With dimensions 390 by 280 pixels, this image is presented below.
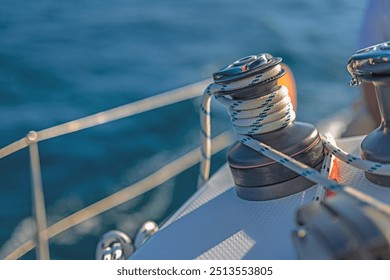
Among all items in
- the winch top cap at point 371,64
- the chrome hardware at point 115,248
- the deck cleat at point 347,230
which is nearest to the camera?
the deck cleat at point 347,230

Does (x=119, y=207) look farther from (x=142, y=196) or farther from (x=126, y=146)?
(x=126, y=146)

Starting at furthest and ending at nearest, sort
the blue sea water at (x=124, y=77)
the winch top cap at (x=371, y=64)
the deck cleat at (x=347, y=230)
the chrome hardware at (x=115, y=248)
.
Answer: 1. the blue sea water at (x=124, y=77)
2. the chrome hardware at (x=115, y=248)
3. the winch top cap at (x=371, y=64)
4. the deck cleat at (x=347, y=230)

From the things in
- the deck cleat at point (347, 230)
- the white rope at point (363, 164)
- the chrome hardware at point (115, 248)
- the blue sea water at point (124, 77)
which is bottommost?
the blue sea water at point (124, 77)

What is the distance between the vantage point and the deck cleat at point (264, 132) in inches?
37.5

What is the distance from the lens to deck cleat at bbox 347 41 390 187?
0.87m

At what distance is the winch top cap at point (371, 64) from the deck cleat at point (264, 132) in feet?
0.40

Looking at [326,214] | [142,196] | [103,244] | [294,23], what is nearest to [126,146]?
[142,196]

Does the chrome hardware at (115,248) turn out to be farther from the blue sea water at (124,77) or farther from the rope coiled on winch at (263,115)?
the blue sea water at (124,77)

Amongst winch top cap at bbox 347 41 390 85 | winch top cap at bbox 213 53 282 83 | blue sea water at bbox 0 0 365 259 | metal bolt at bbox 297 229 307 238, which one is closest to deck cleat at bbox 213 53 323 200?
winch top cap at bbox 213 53 282 83

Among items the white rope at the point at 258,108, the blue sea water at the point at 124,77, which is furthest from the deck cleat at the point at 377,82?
the blue sea water at the point at 124,77

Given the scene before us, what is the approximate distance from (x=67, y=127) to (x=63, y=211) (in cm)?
134

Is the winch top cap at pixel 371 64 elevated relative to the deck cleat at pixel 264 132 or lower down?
elevated

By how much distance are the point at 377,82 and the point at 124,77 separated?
3.45 metres

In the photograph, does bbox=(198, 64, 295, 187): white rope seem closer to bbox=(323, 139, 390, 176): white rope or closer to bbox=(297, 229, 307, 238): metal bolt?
bbox=(323, 139, 390, 176): white rope
